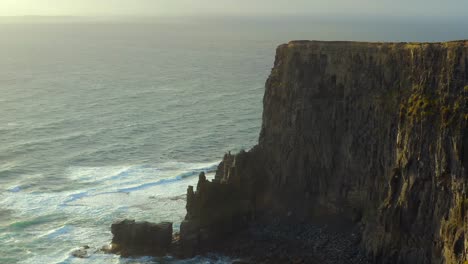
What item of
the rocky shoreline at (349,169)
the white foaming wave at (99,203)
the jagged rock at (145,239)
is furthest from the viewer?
the white foaming wave at (99,203)

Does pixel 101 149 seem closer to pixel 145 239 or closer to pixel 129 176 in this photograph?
pixel 129 176

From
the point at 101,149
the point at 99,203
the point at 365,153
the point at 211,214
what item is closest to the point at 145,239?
the point at 211,214

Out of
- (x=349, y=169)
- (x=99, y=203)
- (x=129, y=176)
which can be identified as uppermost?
(x=349, y=169)

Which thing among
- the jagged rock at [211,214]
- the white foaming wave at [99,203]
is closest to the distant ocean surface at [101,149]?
the white foaming wave at [99,203]

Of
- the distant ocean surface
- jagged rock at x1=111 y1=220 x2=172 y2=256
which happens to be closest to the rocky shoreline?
jagged rock at x1=111 y1=220 x2=172 y2=256

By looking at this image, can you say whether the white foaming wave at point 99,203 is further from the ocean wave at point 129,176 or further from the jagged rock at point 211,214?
the jagged rock at point 211,214

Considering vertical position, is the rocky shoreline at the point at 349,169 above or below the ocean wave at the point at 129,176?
above

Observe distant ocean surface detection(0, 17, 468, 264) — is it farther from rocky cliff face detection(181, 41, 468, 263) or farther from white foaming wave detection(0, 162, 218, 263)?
rocky cliff face detection(181, 41, 468, 263)
